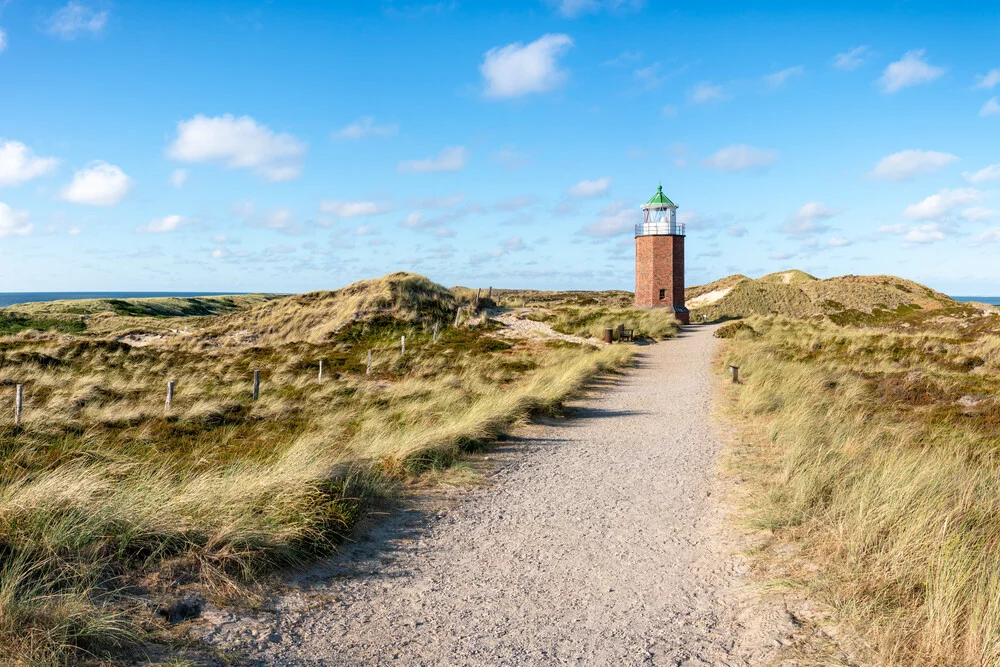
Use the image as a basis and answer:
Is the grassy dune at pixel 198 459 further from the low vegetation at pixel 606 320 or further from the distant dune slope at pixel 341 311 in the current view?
the distant dune slope at pixel 341 311

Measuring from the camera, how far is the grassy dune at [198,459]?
4.36 metres

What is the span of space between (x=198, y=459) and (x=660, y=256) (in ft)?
116

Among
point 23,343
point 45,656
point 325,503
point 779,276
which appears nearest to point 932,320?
point 779,276

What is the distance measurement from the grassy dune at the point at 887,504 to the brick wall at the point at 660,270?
26.5 meters

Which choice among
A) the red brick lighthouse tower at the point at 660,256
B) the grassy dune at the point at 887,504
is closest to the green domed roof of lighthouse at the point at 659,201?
the red brick lighthouse tower at the point at 660,256

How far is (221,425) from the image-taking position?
1212 centimetres

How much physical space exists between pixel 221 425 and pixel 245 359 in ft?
42.0

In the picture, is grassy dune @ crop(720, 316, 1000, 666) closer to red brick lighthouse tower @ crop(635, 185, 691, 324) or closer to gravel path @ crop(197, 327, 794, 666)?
gravel path @ crop(197, 327, 794, 666)

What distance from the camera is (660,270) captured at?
132ft

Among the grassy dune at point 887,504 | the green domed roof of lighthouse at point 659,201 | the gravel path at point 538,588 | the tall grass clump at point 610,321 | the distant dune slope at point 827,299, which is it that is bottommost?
the gravel path at point 538,588

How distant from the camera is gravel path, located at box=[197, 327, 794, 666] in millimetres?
4035

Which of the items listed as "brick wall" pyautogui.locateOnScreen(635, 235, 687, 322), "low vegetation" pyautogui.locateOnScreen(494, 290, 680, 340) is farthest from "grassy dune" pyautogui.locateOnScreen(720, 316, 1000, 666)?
"brick wall" pyautogui.locateOnScreen(635, 235, 687, 322)

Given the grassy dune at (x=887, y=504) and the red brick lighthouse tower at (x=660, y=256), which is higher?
the red brick lighthouse tower at (x=660, y=256)

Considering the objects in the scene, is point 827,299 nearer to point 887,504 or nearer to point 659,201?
point 659,201
